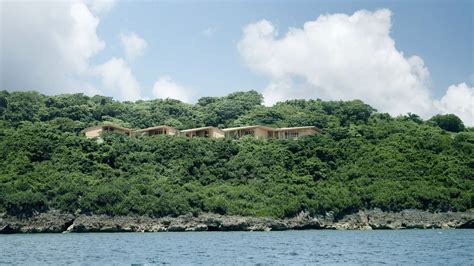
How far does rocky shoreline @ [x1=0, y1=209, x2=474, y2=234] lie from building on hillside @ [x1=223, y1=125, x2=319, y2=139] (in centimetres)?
2904

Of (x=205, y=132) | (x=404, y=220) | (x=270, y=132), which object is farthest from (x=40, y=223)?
(x=270, y=132)

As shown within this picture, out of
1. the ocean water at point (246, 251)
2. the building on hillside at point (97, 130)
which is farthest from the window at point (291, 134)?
the ocean water at point (246, 251)

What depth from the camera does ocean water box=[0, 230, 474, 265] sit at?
3784cm

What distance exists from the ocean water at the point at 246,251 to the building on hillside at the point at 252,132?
47.2 metres

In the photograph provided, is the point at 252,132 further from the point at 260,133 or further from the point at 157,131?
the point at 157,131

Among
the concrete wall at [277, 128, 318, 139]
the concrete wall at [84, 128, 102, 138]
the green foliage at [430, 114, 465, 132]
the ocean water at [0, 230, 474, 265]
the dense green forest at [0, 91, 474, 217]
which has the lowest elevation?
the ocean water at [0, 230, 474, 265]

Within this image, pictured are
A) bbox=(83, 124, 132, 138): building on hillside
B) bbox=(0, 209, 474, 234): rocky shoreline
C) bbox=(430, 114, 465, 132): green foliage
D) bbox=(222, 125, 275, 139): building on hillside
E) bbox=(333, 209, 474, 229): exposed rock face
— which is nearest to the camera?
bbox=(0, 209, 474, 234): rocky shoreline

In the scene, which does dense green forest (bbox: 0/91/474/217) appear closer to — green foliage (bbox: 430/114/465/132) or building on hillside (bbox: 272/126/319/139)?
building on hillside (bbox: 272/126/319/139)

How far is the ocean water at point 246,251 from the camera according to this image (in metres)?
37.8

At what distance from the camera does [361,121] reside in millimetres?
113750

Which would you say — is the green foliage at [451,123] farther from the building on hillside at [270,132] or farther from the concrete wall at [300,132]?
the building on hillside at [270,132]

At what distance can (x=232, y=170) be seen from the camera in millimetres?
87312

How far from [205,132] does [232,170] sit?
724 inches

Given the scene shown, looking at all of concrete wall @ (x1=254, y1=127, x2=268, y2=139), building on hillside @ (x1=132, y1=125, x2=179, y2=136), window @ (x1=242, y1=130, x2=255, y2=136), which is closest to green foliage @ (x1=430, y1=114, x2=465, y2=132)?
concrete wall @ (x1=254, y1=127, x2=268, y2=139)
